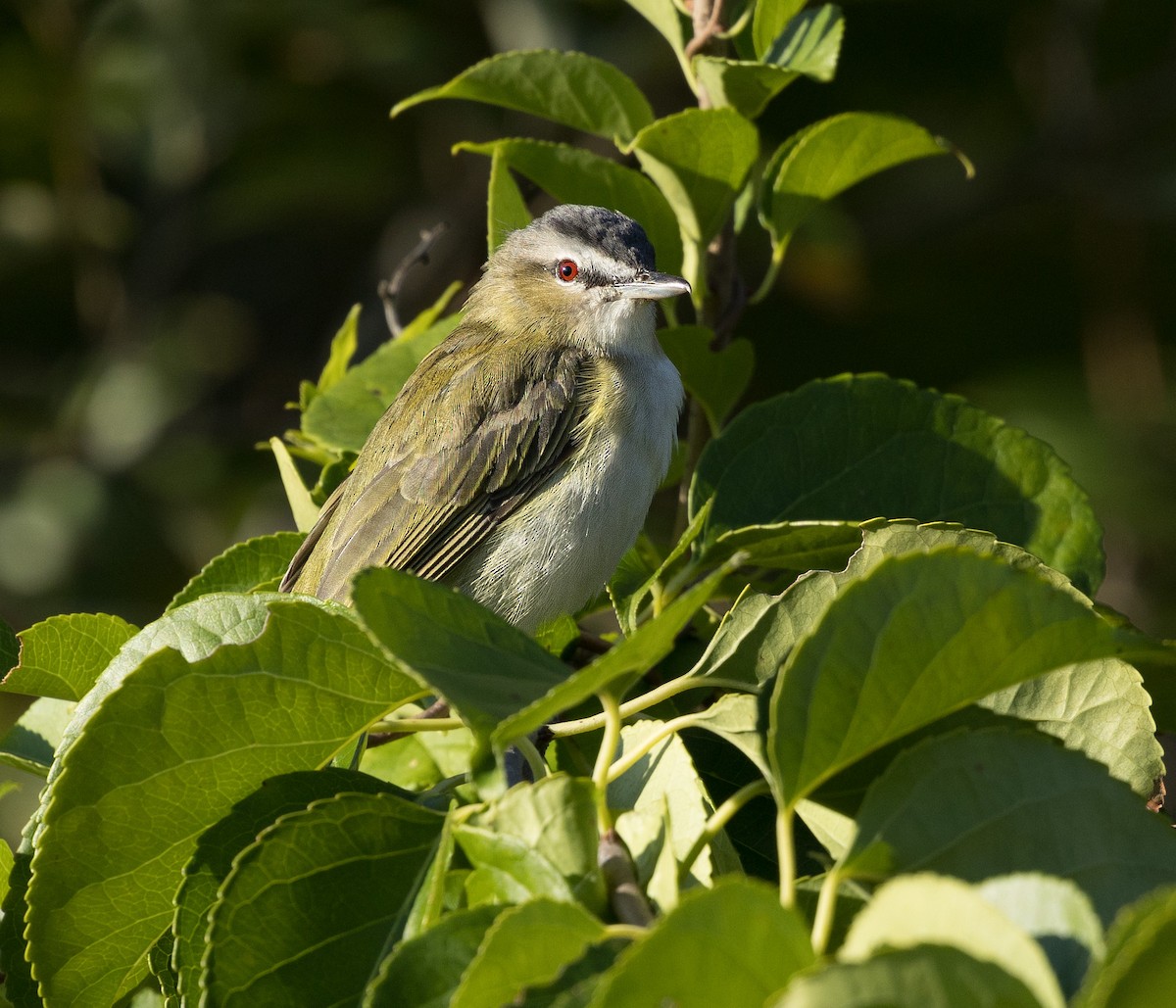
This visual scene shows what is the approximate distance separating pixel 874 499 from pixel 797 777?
1.05 m

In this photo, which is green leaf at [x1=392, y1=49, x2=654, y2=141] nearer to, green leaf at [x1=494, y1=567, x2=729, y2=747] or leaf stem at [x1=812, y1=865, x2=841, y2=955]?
green leaf at [x1=494, y1=567, x2=729, y2=747]

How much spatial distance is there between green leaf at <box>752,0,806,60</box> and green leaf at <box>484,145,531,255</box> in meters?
0.53

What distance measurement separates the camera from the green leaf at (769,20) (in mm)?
2568

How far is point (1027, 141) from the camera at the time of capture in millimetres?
6664

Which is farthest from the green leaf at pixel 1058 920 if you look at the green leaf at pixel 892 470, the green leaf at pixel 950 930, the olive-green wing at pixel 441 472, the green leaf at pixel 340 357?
the green leaf at pixel 340 357

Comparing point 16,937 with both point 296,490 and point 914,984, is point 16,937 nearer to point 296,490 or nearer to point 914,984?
point 296,490

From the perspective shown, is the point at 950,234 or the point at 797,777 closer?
the point at 797,777

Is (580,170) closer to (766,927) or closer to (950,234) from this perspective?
(766,927)

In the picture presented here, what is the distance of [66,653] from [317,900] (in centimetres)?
79

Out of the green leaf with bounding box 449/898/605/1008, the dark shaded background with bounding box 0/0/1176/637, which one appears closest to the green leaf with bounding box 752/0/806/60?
the green leaf with bounding box 449/898/605/1008

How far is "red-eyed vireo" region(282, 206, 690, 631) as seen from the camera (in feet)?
10.4

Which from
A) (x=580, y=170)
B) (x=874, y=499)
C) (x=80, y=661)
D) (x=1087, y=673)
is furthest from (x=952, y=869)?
(x=580, y=170)

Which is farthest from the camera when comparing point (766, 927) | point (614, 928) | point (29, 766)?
point (29, 766)

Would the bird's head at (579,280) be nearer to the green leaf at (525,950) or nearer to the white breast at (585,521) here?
the white breast at (585,521)
